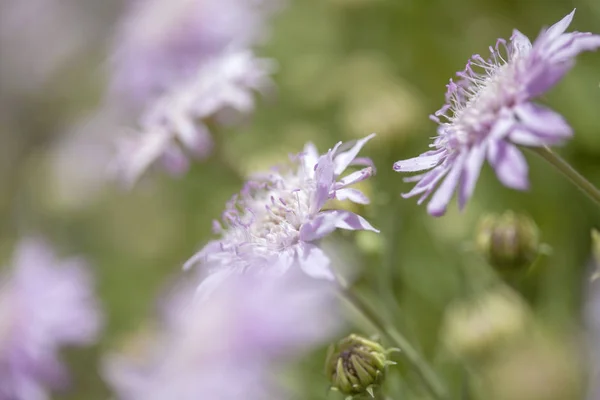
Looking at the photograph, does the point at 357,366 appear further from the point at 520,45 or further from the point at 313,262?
the point at 520,45

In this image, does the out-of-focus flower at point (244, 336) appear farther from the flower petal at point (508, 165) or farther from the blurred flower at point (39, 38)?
the blurred flower at point (39, 38)

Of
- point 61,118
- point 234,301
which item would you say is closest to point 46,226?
point 61,118

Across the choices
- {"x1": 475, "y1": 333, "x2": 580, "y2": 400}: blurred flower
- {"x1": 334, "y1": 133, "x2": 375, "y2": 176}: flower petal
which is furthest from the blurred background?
{"x1": 334, "y1": 133, "x2": 375, "y2": 176}: flower petal

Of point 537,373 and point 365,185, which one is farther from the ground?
point 365,185

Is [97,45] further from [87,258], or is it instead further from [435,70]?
[435,70]

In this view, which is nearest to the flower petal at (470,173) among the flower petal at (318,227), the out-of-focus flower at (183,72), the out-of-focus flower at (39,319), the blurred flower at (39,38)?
the flower petal at (318,227)

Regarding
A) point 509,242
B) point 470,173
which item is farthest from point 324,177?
point 509,242
